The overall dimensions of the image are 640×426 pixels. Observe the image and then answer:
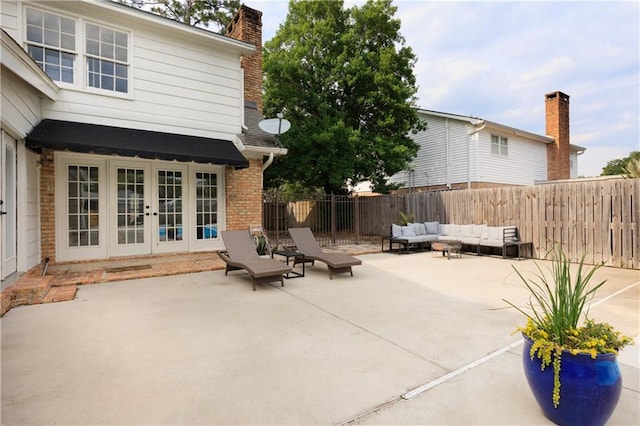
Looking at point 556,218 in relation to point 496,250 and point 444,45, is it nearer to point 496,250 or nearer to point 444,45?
point 496,250

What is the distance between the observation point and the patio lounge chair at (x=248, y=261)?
5.82 meters

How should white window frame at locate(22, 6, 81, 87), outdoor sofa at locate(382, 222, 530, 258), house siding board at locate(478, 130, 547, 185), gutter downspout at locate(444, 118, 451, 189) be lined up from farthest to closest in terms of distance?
1. gutter downspout at locate(444, 118, 451, 189)
2. house siding board at locate(478, 130, 547, 185)
3. outdoor sofa at locate(382, 222, 530, 258)
4. white window frame at locate(22, 6, 81, 87)

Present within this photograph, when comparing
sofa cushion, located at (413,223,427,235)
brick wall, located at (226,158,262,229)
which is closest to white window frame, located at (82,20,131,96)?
brick wall, located at (226,158,262,229)

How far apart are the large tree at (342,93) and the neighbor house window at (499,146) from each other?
4203 millimetres

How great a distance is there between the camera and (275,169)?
16.0 meters

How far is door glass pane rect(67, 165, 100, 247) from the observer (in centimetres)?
719

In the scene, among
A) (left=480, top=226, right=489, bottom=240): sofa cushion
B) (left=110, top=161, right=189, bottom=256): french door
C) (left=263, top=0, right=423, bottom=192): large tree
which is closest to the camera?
(left=110, top=161, right=189, bottom=256): french door

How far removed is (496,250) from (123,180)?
10773 mm

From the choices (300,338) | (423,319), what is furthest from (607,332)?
(300,338)

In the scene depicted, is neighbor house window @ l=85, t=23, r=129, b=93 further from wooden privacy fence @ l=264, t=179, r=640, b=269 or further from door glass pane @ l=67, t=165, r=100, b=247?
wooden privacy fence @ l=264, t=179, r=640, b=269

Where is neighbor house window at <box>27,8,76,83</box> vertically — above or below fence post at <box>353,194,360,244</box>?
above

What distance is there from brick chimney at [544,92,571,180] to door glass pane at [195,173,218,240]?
64.7 ft

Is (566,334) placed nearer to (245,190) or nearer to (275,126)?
(245,190)

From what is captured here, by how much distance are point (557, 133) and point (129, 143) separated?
2198cm
